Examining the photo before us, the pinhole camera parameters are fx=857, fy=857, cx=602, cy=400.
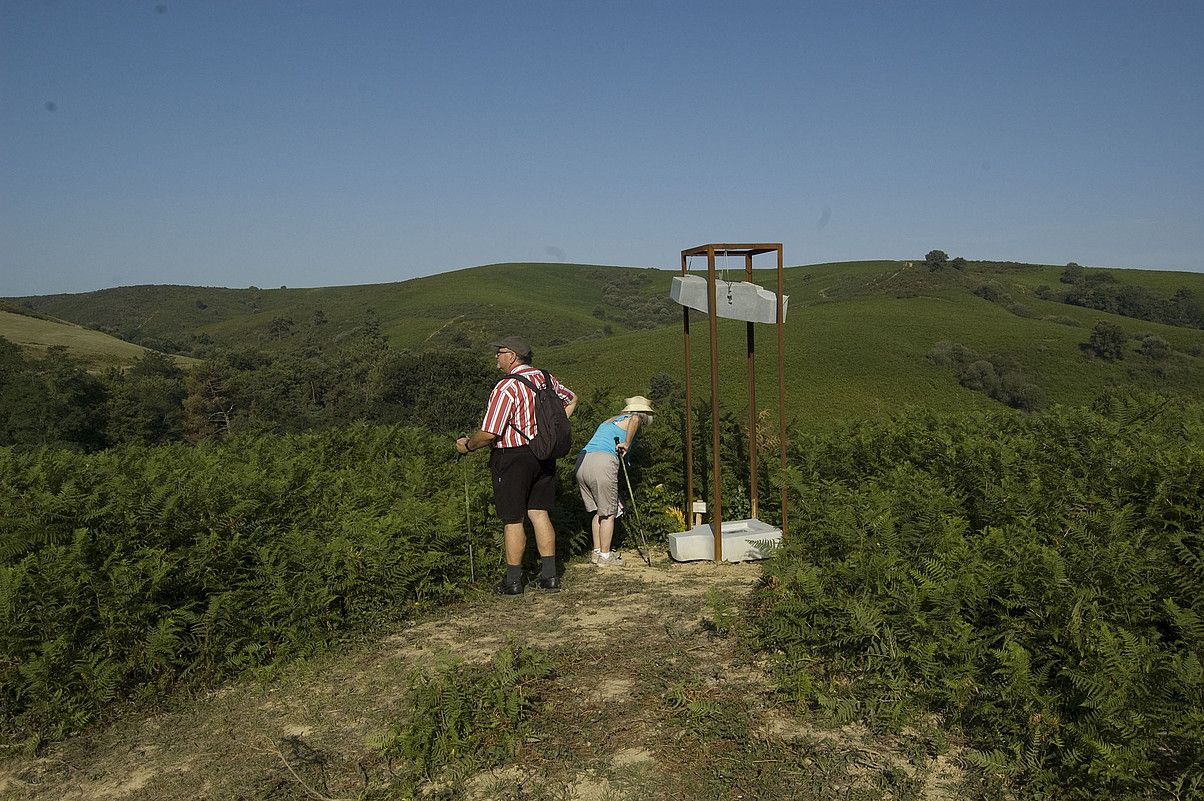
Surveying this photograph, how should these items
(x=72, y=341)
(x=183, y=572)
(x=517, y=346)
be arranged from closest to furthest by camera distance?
(x=183, y=572) → (x=517, y=346) → (x=72, y=341)

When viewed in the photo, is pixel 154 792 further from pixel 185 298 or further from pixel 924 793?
pixel 185 298

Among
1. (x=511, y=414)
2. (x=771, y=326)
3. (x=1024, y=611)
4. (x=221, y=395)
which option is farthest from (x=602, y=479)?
(x=771, y=326)

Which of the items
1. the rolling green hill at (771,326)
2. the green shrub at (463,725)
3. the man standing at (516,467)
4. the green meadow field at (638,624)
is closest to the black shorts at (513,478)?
the man standing at (516,467)

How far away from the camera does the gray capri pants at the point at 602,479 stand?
694 centimetres

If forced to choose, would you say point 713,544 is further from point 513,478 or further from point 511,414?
point 511,414

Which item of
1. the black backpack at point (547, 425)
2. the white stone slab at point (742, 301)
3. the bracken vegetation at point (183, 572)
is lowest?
the bracken vegetation at point (183, 572)

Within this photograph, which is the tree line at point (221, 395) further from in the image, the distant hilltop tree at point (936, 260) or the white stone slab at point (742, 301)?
the distant hilltop tree at point (936, 260)

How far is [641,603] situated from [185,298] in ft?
637

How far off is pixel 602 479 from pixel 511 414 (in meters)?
1.29

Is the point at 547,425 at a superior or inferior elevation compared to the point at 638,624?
superior

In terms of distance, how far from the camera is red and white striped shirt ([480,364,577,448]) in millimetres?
5922

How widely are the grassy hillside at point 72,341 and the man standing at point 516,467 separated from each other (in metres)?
78.4

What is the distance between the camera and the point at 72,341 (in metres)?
85.4

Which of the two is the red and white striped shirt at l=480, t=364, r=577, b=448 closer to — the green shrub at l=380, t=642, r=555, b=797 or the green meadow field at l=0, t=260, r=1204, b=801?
the green meadow field at l=0, t=260, r=1204, b=801
